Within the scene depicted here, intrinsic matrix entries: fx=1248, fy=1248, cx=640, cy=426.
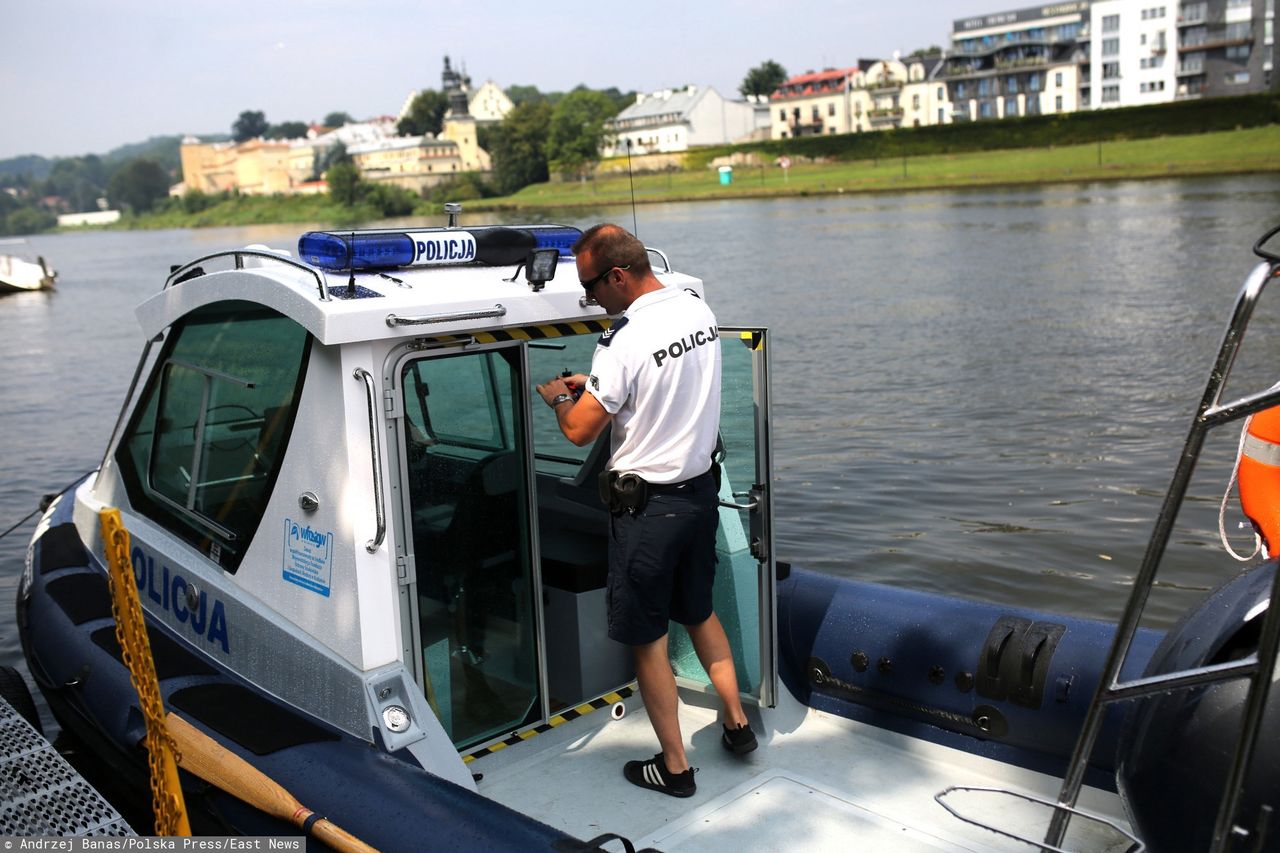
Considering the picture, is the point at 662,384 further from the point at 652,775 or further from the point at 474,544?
the point at 652,775

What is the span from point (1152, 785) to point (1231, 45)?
4251 inches

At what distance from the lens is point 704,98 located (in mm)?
137625

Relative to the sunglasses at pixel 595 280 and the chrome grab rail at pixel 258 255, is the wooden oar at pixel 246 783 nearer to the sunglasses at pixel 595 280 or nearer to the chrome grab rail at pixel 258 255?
the chrome grab rail at pixel 258 255

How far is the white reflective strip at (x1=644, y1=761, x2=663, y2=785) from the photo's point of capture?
418cm

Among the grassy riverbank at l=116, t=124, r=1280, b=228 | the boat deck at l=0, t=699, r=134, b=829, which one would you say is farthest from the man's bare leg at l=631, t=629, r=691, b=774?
the grassy riverbank at l=116, t=124, r=1280, b=228

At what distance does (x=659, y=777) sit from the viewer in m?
4.18

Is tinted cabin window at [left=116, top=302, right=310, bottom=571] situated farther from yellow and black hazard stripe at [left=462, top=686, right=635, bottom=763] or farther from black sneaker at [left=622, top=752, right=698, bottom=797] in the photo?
black sneaker at [left=622, top=752, right=698, bottom=797]

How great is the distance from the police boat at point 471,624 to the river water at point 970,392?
4354 mm

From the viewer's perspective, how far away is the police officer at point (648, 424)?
3.70m

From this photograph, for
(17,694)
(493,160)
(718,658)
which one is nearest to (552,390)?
(718,658)

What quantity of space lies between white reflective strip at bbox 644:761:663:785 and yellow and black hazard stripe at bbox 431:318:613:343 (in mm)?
1487

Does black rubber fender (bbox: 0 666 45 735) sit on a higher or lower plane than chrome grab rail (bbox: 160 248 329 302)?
lower

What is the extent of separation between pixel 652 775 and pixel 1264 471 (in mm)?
2119

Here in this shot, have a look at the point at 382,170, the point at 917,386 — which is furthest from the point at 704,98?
the point at 917,386
